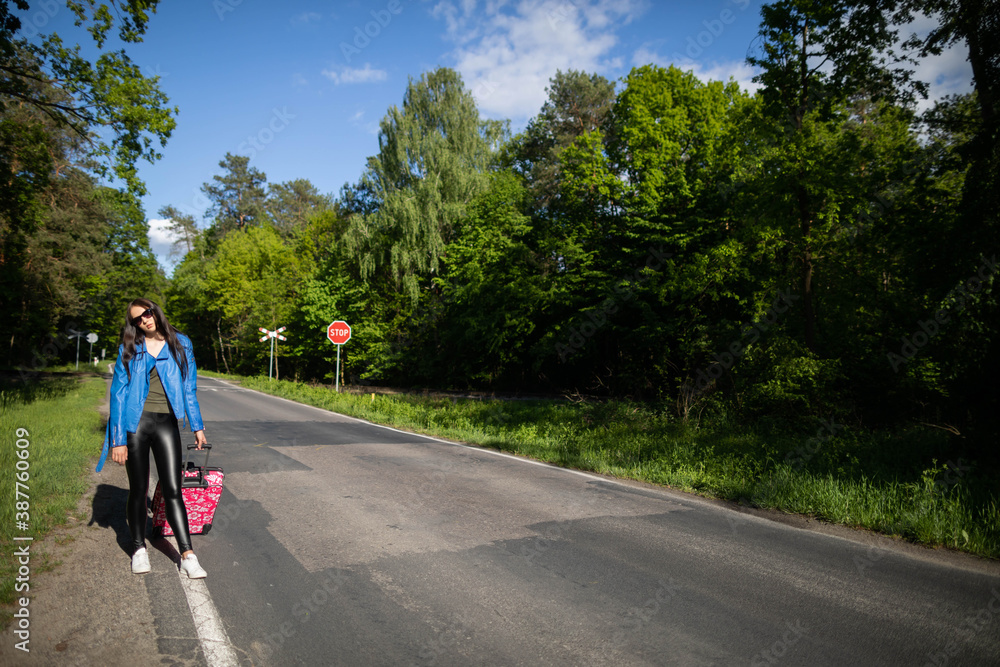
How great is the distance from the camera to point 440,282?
89.1ft

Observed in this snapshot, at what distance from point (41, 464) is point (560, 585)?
22.6ft

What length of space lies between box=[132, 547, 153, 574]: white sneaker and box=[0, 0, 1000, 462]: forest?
9.49 meters

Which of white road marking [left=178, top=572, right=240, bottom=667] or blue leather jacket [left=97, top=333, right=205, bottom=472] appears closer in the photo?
white road marking [left=178, top=572, right=240, bottom=667]

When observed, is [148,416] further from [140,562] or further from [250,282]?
[250,282]

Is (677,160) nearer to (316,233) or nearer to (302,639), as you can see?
(302,639)

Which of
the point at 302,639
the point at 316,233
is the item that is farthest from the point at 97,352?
the point at 302,639

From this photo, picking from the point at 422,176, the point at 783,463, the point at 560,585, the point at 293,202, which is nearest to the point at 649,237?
the point at 783,463

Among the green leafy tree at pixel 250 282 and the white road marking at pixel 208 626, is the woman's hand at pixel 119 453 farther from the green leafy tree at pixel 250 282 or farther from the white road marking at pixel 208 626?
the green leafy tree at pixel 250 282

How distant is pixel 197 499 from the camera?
471 centimetres

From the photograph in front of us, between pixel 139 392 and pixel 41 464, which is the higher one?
pixel 139 392

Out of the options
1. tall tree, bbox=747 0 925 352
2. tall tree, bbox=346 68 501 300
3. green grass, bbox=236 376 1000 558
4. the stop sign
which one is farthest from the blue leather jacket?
tall tree, bbox=346 68 501 300

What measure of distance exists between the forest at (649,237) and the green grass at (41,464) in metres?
5.22

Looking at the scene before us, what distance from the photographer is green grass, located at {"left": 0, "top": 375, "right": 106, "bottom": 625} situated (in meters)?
4.35

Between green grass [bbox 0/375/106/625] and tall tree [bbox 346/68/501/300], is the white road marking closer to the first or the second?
green grass [bbox 0/375/106/625]
